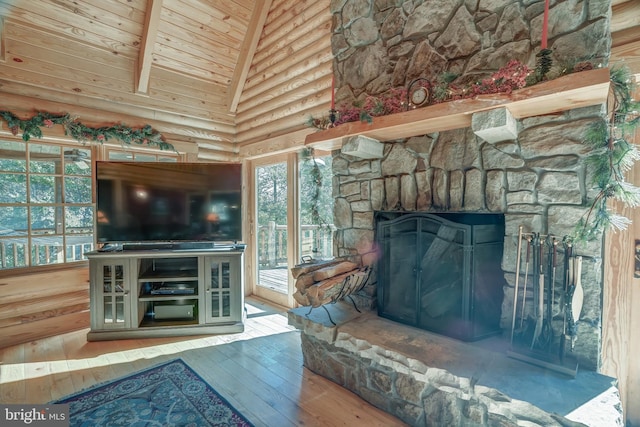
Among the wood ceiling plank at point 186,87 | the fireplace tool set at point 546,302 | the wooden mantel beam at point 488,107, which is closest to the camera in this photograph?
the wooden mantel beam at point 488,107

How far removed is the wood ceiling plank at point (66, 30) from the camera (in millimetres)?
3074

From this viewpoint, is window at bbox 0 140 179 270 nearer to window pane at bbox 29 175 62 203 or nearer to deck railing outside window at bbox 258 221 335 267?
window pane at bbox 29 175 62 203

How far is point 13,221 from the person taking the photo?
320cm

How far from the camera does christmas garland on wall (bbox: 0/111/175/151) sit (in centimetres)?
312

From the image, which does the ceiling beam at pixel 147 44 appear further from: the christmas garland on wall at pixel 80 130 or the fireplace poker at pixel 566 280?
the fireplace poker at pixel 566 280

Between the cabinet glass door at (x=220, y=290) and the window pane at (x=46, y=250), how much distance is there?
1.76m

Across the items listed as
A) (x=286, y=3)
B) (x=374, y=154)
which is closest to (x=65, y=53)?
(x=286, y=3)

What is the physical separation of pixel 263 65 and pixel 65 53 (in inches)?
86.0

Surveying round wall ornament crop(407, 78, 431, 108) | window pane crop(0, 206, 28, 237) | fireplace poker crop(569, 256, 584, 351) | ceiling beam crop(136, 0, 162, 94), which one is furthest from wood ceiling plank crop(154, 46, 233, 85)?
fireplace poker crop(569, 256, 584, 351)

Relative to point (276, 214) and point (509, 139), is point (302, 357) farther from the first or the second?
point (509, 139)

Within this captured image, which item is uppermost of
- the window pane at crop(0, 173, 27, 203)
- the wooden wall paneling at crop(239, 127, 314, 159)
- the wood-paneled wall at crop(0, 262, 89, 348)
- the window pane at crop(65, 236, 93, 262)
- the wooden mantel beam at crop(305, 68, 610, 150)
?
the wooden wall paneling at crop(239, 127, 314, 159)

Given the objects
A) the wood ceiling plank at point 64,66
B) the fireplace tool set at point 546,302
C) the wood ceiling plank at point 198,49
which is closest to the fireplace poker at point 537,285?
the fireplace tool set at point 546,302

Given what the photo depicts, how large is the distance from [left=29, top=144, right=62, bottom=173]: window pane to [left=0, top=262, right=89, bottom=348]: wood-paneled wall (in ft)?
3.58

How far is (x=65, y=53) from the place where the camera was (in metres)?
3.40
